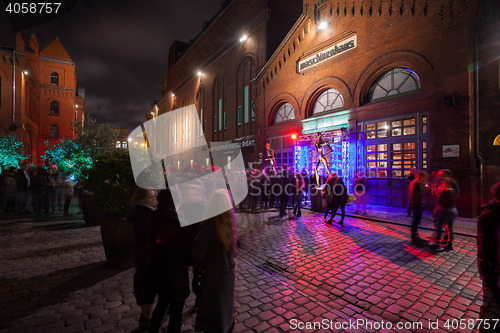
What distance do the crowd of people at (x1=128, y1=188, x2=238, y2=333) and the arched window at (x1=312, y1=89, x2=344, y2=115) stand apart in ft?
43.2

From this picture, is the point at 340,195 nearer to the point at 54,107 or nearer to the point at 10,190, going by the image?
the point at 10,190

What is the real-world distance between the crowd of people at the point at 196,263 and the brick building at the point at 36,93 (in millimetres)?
28469

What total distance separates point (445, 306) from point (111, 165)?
20.0 feet

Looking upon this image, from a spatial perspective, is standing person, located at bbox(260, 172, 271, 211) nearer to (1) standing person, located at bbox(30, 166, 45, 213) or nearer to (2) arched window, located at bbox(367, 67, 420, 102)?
(2) arched window, located at bbox(367, 67, 420, 102)

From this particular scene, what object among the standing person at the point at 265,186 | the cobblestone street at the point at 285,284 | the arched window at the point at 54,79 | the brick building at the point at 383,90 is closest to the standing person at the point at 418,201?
the cobblestone street at the point at 285,284

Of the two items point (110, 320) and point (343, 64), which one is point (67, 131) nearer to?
point (343, 64)

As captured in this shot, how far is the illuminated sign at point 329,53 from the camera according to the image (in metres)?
12.7

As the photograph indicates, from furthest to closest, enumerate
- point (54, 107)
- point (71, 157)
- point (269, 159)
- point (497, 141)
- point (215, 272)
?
point (54, 107) < point (269, 159) < point (71, 157) < point (497, 141) < point (215, 272)

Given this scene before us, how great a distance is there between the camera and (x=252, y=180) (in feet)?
36.8

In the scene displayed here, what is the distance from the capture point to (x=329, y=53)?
13766 millimetres

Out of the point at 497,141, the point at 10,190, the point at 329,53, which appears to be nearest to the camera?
the point at 497,141

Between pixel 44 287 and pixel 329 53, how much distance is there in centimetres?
1492

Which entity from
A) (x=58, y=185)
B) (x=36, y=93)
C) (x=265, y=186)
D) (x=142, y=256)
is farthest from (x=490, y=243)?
(x=36, y=93)

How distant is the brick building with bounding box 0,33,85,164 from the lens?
22531 millimetres
